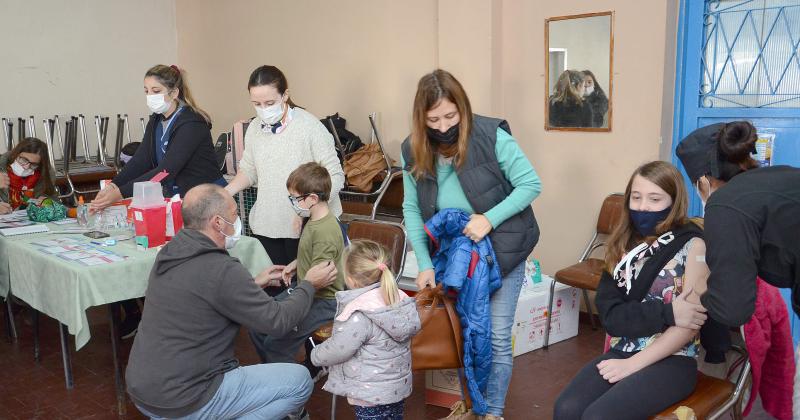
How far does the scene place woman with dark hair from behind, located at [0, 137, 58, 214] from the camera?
15.0 ft

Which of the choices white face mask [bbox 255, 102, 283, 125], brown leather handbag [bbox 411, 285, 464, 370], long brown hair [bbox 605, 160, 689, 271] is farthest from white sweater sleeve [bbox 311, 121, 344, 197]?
long brown hair [bbox 605, 160, 689, 271]

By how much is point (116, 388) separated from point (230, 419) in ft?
4.36

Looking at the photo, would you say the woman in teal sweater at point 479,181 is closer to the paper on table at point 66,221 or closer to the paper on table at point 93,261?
the paper on table at point 93,261

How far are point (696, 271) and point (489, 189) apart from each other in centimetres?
82

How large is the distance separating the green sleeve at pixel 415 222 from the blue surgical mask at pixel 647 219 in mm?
840

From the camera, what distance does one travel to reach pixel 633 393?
86.0 inches

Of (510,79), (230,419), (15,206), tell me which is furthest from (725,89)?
(15,206)

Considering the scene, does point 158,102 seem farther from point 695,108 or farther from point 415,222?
point 695,108

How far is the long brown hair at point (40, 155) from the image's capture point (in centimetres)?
458

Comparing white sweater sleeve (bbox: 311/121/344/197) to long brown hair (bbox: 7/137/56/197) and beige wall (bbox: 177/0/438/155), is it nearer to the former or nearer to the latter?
beige wall (bbox: 177/0/438/155)

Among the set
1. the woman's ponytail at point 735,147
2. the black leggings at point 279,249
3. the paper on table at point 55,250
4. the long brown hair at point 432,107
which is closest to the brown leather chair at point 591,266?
Result: the black leggings at point 279,249

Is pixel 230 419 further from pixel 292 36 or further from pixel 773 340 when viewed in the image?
pixel 292 36

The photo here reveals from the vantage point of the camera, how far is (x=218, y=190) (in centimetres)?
254

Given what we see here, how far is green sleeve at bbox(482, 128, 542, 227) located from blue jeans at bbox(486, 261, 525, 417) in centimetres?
27
